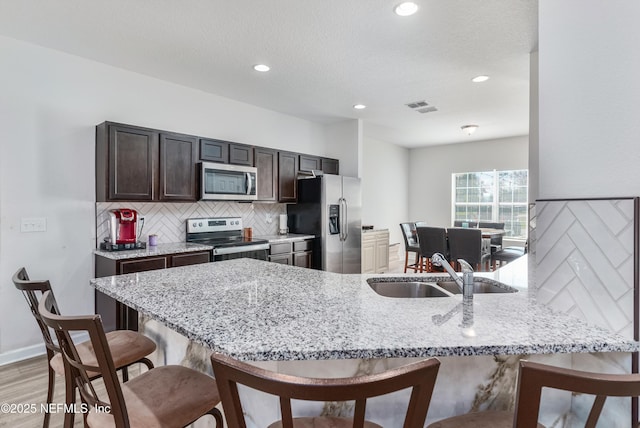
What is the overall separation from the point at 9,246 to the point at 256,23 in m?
2.77

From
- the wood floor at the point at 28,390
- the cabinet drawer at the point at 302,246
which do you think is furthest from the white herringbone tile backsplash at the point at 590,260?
the cabinet drawer at the point at 302,246

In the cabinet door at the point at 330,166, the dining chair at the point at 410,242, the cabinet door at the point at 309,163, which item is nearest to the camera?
the cabinet door at the point at 309,163

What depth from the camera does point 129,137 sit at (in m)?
3.13

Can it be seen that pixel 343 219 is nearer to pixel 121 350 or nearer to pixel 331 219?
pixel 331 219

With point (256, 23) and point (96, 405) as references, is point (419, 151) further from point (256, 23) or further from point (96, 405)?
point (96, 405)

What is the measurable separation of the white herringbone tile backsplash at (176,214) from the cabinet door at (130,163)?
360 millimetres

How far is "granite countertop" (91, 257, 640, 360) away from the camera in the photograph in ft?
3.05

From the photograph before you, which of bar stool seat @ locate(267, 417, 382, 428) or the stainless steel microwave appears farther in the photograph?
the stainless steel microwave

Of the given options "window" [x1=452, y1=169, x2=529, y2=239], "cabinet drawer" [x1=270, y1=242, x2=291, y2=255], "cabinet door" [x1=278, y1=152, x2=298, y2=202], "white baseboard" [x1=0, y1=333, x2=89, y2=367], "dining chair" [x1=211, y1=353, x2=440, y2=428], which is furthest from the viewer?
"window" [x1=452, y1=169, x2=529, y2=239]

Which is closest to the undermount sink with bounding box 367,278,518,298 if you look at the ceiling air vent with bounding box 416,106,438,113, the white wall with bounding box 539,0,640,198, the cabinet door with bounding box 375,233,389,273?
the white wall with bounding box 539,0,640,198

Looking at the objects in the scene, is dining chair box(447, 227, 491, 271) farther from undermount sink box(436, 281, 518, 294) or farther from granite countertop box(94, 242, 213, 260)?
granite countertop box(94, 242, 213, 260)

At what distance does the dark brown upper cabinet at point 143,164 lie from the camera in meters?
3.03

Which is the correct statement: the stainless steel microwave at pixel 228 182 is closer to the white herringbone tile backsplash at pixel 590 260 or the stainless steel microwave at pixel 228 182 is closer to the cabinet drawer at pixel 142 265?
the cabinet drawer at pixel 142 265

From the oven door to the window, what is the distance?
206 inches
